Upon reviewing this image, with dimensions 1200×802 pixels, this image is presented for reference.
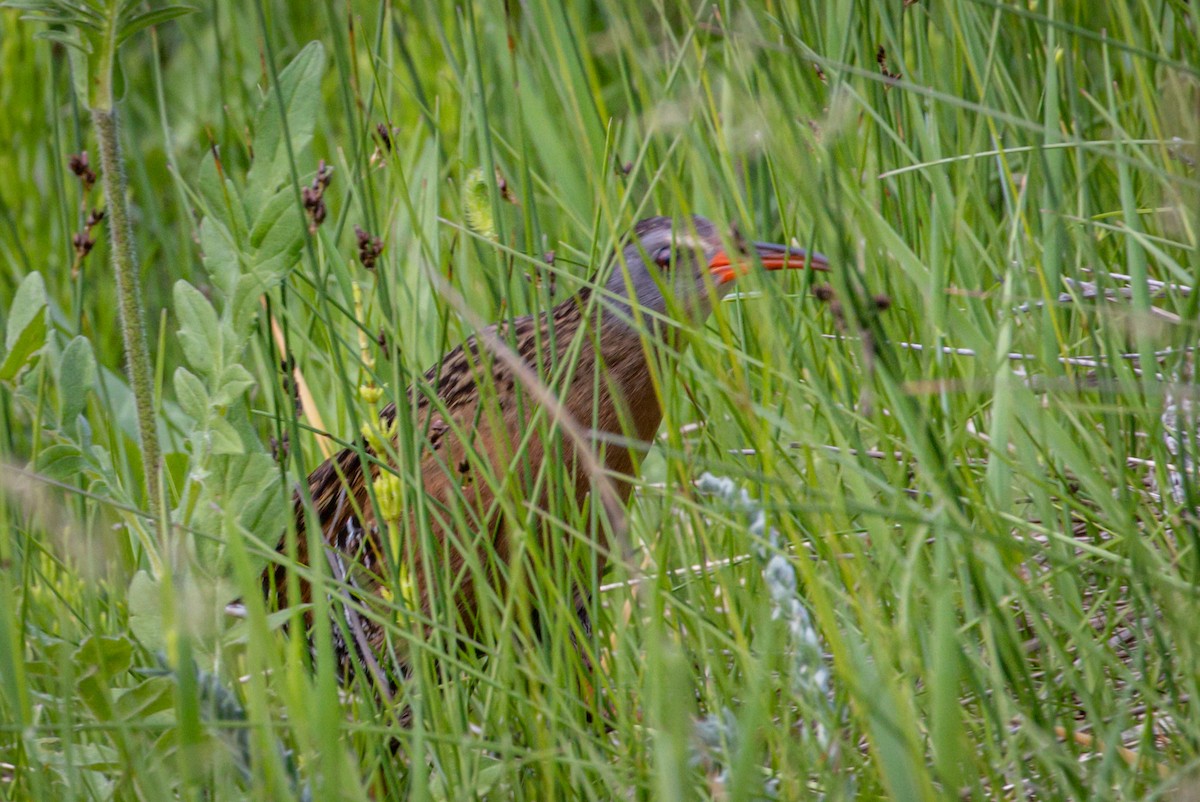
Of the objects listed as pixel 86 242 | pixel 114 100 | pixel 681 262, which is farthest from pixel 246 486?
pixel 681 262

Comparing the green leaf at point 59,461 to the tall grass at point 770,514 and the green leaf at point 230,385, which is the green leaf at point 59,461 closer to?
the tall grass at point 770,514

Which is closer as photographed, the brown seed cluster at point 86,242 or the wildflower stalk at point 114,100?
the wildflower stalk at point 114,100

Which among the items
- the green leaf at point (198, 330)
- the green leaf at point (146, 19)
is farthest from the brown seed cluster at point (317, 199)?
the green leaf at point (146, 19)

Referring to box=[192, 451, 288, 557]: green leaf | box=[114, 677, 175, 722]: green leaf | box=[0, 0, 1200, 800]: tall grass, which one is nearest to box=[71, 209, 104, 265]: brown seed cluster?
box=[0, 0, 1200, 800]: tall grass

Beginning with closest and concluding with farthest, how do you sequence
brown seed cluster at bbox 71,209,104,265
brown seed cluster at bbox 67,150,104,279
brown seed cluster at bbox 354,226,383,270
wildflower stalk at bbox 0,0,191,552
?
wildflower stalk at bbox 0,0,191,552 → brown seed cluster at bbox 354,226,383,270 → brown seed cluster at bbox 67,150,104,279 → brown seed cluster at bbox 71,209,104,265

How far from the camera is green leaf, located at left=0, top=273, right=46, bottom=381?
157 centimetres

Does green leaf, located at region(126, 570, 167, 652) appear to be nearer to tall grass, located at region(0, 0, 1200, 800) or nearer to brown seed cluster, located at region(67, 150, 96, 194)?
tall grass, located at region(0, 0, 1200, 800)

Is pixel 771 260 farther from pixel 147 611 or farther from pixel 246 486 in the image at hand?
pixel 147 611

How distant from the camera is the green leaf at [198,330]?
1.52m

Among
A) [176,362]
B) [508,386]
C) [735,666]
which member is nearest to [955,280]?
[508,386]

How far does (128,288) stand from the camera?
58.3 inches

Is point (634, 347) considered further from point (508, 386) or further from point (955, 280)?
point (955, 280)

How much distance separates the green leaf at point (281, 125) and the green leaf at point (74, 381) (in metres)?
0.28

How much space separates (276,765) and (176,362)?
258cm
